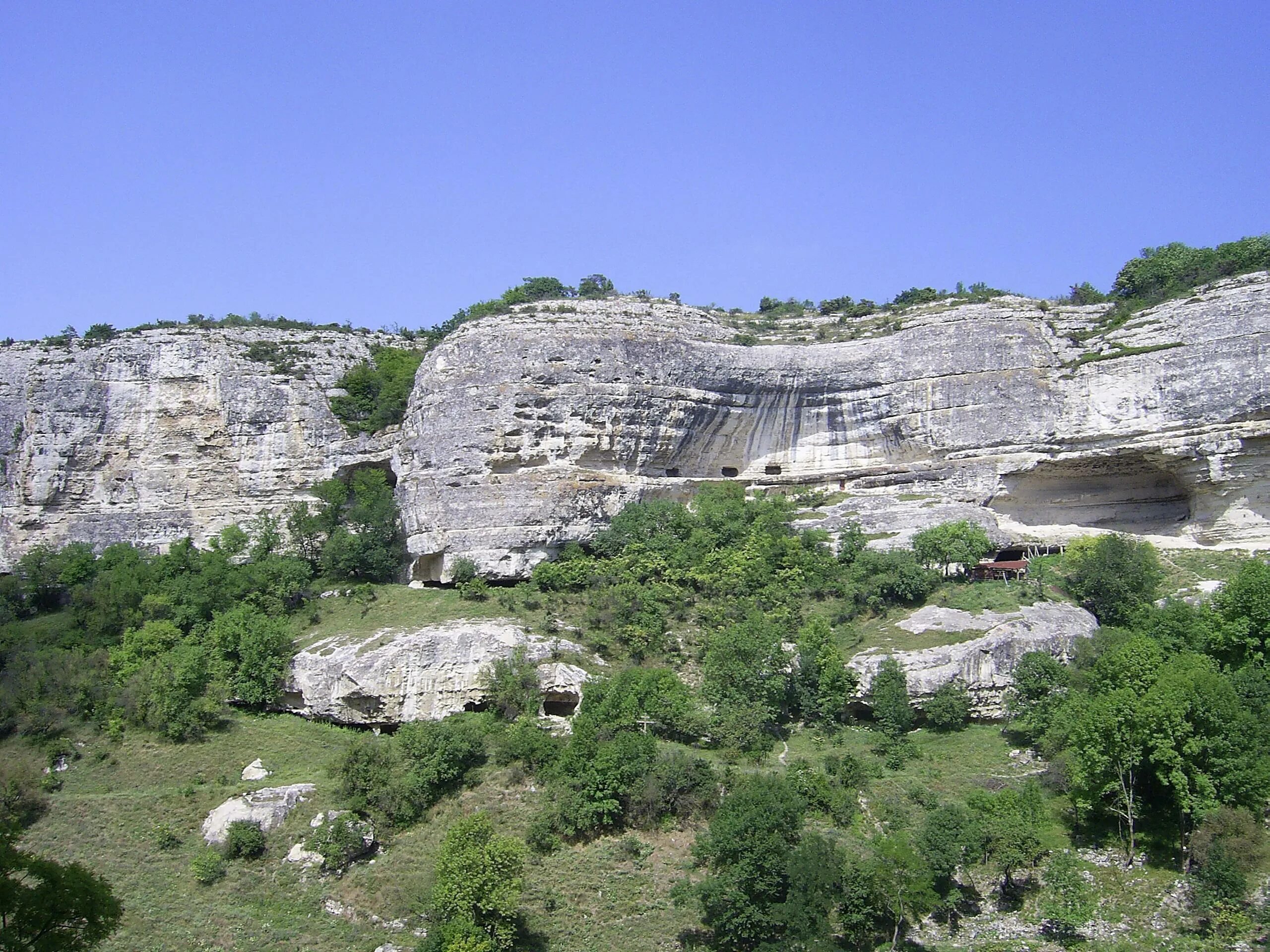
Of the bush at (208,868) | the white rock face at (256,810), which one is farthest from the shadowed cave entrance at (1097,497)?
the bush at (208,868)

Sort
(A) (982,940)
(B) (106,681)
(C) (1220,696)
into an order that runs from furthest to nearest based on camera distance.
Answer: (B) (106,681) → (C) (1220,696) → (A) (982,940)

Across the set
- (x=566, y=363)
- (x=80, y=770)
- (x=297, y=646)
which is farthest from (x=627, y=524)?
(x=80, y=770)

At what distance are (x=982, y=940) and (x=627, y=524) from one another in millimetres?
20674

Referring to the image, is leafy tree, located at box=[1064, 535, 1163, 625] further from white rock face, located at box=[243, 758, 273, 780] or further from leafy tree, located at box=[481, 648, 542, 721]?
white rock face, located at box=[243, 758, 273, 780]

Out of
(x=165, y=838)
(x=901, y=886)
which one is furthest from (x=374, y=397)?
(x=901, y=886)

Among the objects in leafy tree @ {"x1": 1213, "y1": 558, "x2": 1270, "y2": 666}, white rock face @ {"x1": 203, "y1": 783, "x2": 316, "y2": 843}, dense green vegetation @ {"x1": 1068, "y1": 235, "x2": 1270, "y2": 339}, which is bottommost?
white rock face @ {"x1": 203, "y1": 783, "x2": 316, "y2": 843}

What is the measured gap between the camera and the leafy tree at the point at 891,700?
31.3 meters

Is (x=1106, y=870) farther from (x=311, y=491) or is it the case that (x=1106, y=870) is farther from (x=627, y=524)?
(x=311, y=491)

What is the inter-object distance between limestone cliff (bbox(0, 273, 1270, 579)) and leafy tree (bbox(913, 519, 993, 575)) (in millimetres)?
1756

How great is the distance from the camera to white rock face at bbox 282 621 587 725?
34.0 meters

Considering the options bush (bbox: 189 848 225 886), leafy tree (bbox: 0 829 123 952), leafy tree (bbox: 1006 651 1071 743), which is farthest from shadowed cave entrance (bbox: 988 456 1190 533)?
leafy tree (bbox: 0 829 123 952)

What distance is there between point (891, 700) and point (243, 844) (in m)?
16.7

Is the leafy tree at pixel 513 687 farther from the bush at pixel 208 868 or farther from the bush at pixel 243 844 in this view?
the bush at pixel 208 868

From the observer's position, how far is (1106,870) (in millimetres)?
24828
